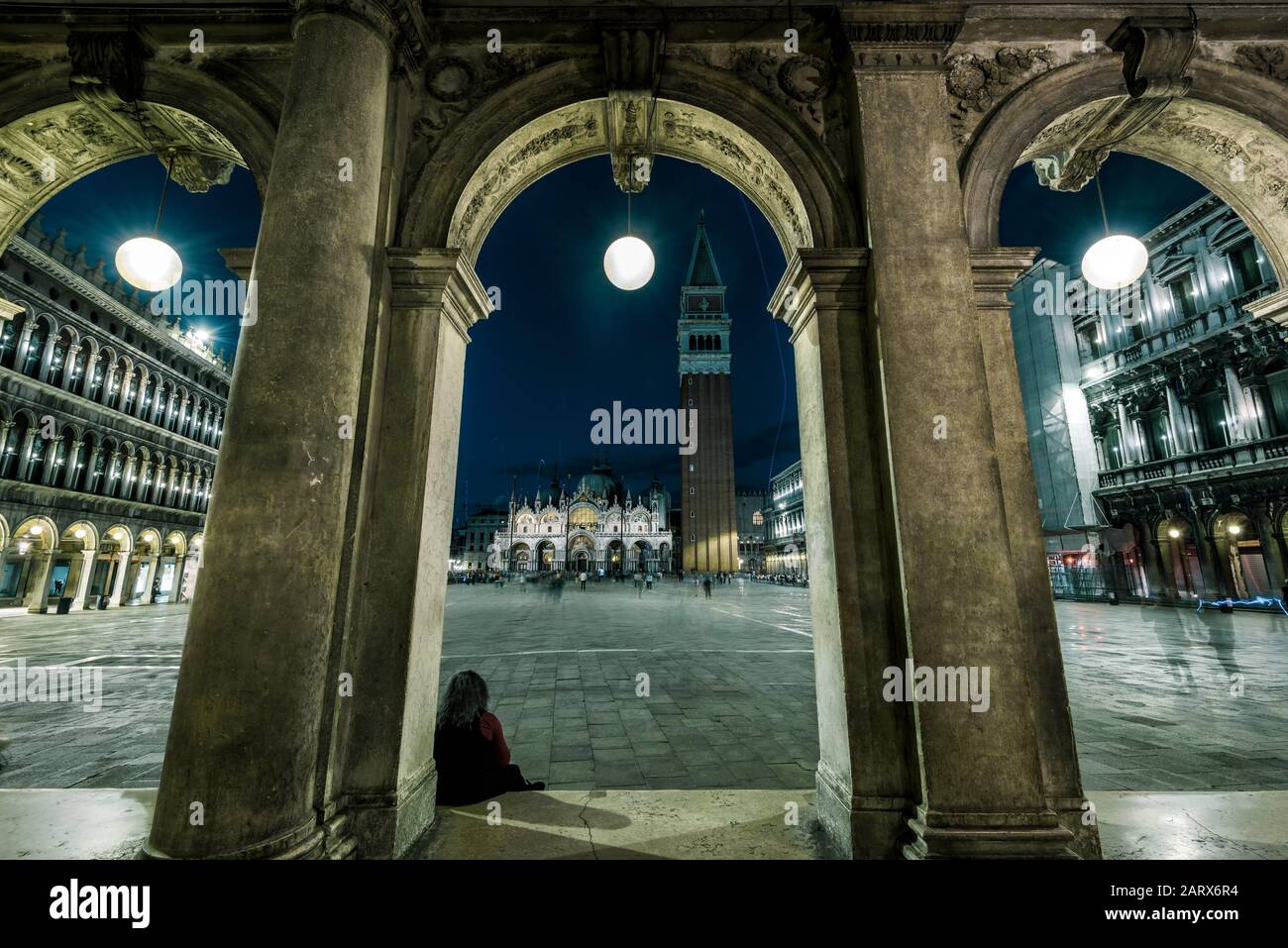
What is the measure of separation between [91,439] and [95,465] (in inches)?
45.0

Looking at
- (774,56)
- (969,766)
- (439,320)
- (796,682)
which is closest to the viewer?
(969,766)

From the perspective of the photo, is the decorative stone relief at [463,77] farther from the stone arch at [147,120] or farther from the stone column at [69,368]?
the stone column at [69,368]

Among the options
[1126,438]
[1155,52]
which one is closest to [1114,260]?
[1155,52]

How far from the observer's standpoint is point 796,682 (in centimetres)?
791

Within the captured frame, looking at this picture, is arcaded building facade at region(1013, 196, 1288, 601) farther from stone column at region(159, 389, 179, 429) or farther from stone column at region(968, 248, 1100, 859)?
stone column at region(159, 389, 179, 429)

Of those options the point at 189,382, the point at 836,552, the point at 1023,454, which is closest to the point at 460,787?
the point at 836,552

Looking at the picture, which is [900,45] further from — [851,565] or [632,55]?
[851,565]

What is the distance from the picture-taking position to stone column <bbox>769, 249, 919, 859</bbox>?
2863 mm

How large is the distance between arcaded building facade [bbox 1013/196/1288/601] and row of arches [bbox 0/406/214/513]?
36.4 m

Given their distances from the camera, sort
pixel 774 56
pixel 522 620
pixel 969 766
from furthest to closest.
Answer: pixel 522 620 → pixel 774 56 → pixel 969 766

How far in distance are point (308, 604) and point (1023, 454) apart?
3.97m

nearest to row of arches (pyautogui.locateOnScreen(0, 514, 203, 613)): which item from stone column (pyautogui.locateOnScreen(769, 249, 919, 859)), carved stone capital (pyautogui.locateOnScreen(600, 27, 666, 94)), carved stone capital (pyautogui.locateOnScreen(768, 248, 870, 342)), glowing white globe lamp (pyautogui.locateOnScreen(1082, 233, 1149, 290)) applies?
carved stone capital (pyautogui.locateOnScreen(600, 27, 666, 94))

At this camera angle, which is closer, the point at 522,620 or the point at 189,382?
the point at 522,620
